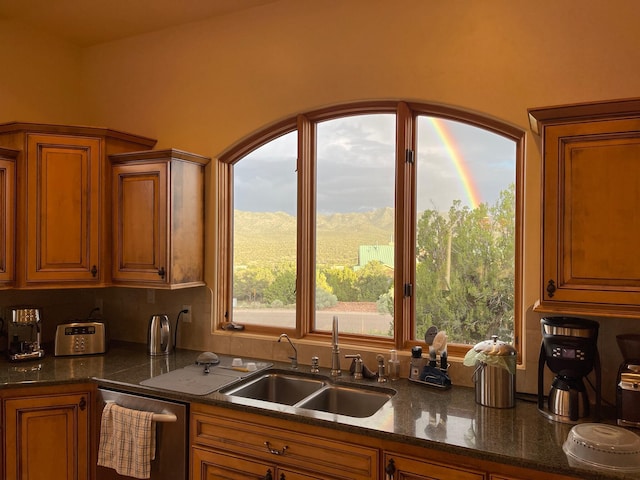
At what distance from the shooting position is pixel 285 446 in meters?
1.97

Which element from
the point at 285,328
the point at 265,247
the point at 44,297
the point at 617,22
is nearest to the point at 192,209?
the point at 265,247

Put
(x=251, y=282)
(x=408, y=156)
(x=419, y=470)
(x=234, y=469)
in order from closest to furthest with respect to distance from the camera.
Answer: (x=419, y=470) → (x=234, y=469) → (x=408, y=156) → (x=251, y=282)

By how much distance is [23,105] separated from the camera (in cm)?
316

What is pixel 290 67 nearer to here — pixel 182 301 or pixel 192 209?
pixel 192 209

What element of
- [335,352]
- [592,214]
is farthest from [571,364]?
[335,352]

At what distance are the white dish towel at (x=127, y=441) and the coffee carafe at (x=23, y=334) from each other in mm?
774

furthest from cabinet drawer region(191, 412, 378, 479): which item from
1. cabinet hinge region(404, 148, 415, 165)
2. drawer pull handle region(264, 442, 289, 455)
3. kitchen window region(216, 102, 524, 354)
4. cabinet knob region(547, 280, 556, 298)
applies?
cabinet hinge region(404, 148, 415, 165)

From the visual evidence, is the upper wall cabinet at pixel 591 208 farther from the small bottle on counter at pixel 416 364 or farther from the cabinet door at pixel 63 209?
the cabinet door at pixel 63 209

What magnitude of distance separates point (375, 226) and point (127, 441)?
1.67 metres

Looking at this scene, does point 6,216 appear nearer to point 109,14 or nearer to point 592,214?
point 109,14

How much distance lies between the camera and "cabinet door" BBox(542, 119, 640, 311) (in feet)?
5.63

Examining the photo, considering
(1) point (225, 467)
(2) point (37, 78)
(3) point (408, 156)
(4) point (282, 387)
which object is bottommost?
(1) point (225, 467)

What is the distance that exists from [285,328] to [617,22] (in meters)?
2.26

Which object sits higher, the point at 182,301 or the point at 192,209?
the point at 192,209
